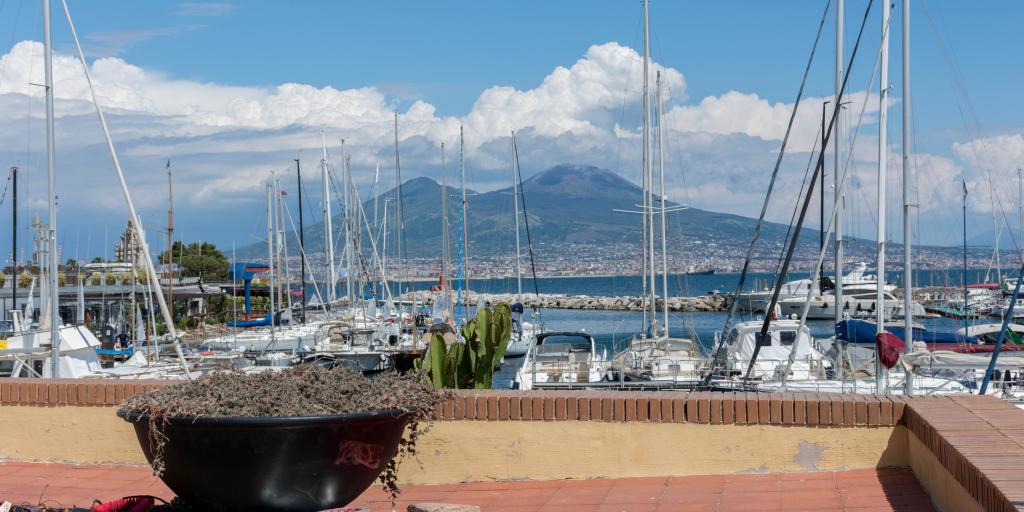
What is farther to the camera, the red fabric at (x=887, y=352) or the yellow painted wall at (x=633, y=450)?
the red fabric at (x=887, y=352)

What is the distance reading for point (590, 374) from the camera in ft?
86.2

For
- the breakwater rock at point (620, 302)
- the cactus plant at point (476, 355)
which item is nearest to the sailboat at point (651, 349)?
Answer: the cactus plant at point (476, 355)

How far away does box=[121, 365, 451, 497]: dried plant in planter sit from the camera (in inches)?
224

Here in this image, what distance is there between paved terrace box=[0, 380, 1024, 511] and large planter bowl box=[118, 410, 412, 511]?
1.60 metres

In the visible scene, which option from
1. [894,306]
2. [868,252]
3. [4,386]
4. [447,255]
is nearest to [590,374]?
[4,386]

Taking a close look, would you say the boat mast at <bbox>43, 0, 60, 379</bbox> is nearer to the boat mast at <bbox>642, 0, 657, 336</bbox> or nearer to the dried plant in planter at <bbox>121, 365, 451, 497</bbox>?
the dried plant in planter at <bbox>121, 365, 451, 497</bbox>

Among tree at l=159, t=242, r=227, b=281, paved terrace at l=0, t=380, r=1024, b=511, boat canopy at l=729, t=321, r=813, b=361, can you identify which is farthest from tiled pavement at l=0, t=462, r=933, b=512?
tree at l=159, t=242, r=227, b=281

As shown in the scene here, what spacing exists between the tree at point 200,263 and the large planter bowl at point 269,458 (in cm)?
9435

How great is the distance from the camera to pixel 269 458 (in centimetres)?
558

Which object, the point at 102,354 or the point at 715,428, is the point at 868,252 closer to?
the point at 102,354

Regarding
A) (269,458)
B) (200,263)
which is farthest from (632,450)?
(200,263)

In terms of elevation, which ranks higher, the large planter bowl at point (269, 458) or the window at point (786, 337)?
the large planter bowl at point (269, 458)

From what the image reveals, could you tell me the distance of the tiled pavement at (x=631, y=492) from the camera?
6.69 m

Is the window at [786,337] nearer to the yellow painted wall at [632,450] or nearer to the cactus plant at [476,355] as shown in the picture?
the cactus plant at [476,355]
